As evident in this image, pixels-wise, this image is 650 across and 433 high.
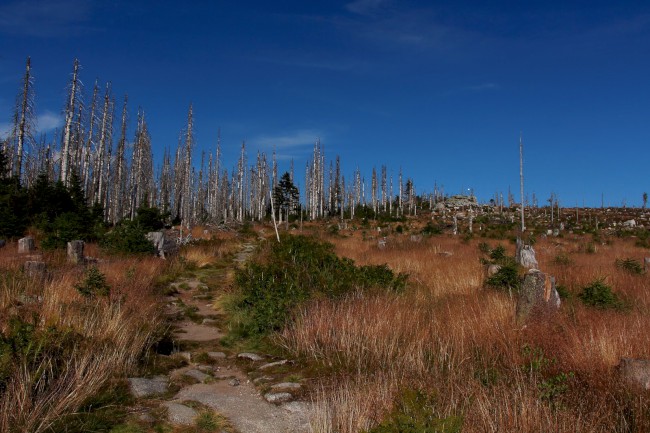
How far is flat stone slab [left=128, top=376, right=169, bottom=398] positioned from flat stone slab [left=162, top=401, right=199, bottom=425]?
1.09ft

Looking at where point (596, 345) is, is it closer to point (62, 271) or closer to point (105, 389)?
point (105, 389)

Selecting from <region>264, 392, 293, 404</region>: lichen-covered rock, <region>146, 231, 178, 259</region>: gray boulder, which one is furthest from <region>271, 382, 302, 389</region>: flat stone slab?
<region>146, 231, 178, 259</region>: gray boulder

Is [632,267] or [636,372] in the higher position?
[632,267]

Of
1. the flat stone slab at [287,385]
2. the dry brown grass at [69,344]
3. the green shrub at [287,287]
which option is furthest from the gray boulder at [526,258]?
the dry brown grass at [69,344]

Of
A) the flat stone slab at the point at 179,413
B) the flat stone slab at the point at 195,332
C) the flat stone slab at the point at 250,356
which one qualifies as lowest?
the flat stone slab at the point at 195,332

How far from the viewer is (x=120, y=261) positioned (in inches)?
518

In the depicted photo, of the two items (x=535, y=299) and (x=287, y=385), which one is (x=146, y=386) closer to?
(x=287, y=385)

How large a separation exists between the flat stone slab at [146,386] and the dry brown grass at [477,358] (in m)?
1.86

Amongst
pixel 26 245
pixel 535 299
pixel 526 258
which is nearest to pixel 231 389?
pixel 535 299

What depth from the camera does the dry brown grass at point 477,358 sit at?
3846 mm

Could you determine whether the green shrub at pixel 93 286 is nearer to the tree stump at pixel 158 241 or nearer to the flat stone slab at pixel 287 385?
the flat stone slab at pixel 287 385

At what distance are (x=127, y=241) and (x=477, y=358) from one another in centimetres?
1301

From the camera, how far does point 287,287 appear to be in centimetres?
871

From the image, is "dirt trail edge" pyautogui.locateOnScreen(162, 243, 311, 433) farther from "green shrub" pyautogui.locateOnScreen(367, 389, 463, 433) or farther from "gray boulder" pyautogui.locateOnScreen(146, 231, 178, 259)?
"gray boulder" pyautogui.locateOnScreen(146, 231, 178, 259)
